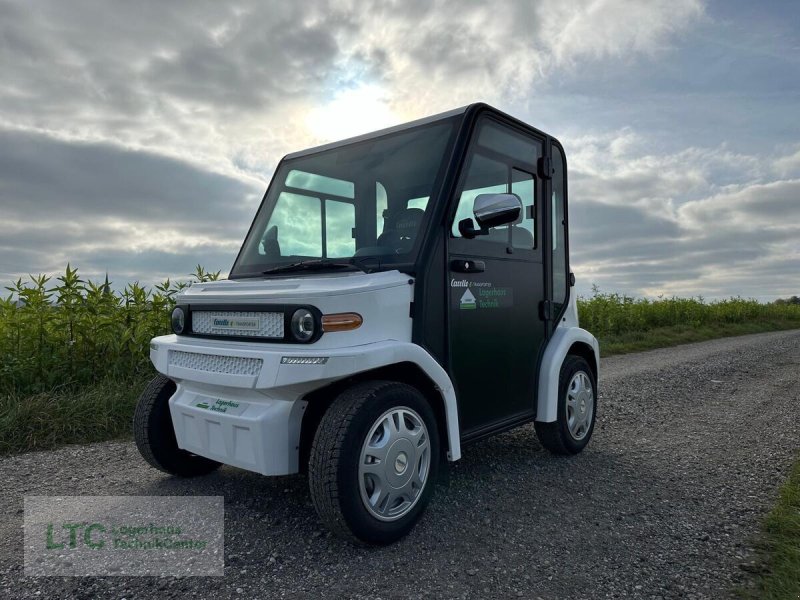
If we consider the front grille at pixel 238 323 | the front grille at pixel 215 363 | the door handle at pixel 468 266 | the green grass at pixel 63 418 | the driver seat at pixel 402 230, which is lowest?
the green grass at pixel 63 418

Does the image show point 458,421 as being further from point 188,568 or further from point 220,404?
point 188,568

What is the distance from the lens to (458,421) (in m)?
3.79

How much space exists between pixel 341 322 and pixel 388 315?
12.5 inches

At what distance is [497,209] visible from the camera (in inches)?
139

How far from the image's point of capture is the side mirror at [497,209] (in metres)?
3.54

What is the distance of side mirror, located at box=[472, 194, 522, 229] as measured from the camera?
11.6 feet

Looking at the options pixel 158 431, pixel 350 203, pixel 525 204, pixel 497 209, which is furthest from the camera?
pixel 525 204

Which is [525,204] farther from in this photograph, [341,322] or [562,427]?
[341,322]

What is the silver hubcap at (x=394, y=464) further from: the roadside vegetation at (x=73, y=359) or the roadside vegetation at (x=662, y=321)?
the roadside vegetation at (x=662, y=321)

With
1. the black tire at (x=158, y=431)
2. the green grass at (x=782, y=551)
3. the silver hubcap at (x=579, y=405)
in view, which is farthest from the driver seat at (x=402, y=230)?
the green grass at (x=782, y=551)

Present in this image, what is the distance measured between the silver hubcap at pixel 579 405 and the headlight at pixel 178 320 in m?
2.97

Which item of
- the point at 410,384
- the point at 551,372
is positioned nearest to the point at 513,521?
the point at 410,384

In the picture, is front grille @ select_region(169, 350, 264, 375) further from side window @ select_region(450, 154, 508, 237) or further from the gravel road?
side window @ select_region(450, 154, 508, 237)

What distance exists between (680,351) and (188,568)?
12828mm
